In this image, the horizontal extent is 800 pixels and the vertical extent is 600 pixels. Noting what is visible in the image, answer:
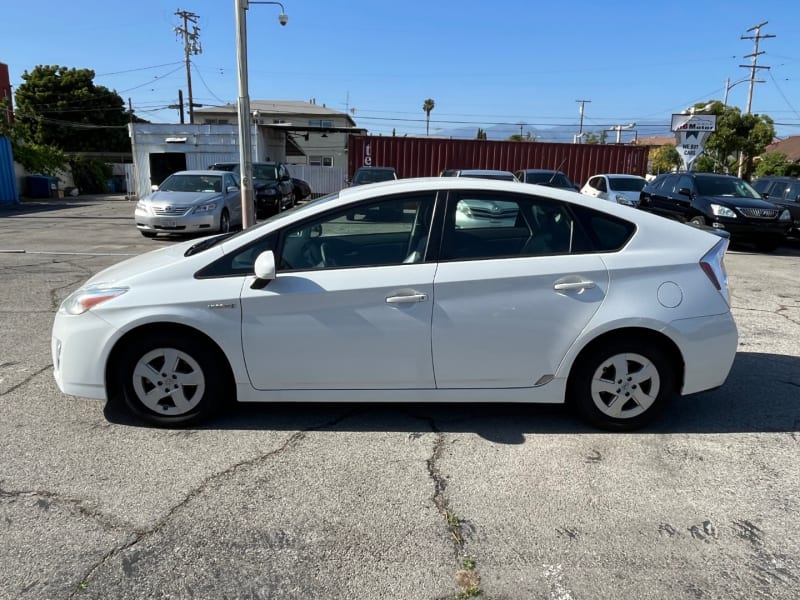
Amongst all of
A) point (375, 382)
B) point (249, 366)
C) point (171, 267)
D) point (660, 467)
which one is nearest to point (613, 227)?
point (660, 467)

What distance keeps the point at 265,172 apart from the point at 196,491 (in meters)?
17.7

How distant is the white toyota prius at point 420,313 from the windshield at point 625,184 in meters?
15.0

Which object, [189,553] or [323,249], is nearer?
[189,553]

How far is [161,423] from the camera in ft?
12.2

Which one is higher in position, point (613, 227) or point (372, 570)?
point (613, 227)

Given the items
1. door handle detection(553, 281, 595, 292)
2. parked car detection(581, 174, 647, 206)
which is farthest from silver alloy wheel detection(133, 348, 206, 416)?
parked car detection(581, 174, 647, 206)

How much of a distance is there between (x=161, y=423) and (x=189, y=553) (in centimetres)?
133

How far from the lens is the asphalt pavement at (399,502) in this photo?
2461 millimetres

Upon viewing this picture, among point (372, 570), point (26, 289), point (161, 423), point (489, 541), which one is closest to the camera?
point (372, 570)

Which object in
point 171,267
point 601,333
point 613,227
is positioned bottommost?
point 601,333

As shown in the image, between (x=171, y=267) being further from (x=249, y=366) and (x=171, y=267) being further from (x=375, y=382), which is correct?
(x=375, y=382)

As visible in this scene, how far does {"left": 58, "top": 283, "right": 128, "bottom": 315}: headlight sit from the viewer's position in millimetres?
3600

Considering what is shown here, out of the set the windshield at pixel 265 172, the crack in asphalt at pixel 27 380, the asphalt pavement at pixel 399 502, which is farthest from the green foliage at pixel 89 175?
the asphalt pavement at pixel 399 502

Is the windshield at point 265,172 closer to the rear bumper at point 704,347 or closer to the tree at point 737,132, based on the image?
the rear bumper at point 704,347
